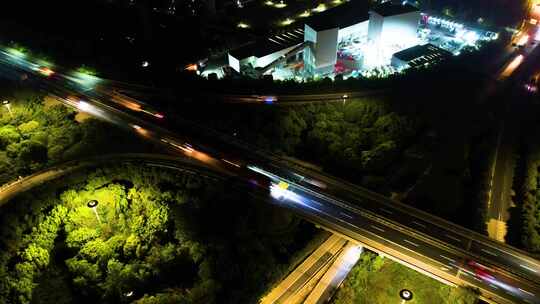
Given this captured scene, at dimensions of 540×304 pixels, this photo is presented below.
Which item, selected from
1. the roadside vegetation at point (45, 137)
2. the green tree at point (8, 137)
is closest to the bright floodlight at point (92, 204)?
the roadside vegetation at point (45, 137)

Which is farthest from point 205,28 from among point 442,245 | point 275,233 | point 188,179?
point 442,245

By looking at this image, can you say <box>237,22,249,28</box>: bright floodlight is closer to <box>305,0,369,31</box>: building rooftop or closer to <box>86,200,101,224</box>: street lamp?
<box>305,0,369,31</box>: building rooftop

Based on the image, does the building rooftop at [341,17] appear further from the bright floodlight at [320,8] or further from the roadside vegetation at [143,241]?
the roadside vegetation at [143,241]

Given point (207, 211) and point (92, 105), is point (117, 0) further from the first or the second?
point (207, 211)

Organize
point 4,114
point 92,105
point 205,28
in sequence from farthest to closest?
point 205,28
point 92,105
point 4,114

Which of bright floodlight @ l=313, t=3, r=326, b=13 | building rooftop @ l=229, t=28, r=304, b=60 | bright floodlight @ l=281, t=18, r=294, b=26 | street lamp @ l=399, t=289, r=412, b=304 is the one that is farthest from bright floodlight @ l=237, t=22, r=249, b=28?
street lamp @ l=399, t=289, r=412, b=304

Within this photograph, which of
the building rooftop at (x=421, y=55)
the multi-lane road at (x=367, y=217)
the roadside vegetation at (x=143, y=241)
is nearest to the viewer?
the roadside vegetation at (x=143, y=241)
